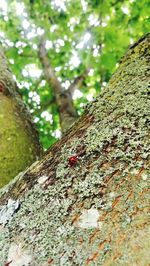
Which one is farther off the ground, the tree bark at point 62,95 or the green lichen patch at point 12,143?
the green lichen patch at point 12,143

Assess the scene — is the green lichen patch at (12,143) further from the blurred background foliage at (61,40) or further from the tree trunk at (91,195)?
the blurred background foliage at (61,40)

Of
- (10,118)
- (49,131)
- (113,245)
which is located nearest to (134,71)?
(113,245)

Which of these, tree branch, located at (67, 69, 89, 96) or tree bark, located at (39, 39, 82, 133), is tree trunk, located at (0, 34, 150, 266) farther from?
tree branch, located at (67, 69, 89, 96)

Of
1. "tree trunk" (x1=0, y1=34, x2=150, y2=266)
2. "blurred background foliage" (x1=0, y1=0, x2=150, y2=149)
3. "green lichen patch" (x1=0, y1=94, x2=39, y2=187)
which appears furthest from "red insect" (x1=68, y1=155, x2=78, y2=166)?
"blurred background foliage" (x1=0, y1=0, x2=150, y2=149)

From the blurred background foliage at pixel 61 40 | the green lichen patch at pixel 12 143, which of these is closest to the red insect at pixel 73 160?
the green lichen patch at pixel 12 143

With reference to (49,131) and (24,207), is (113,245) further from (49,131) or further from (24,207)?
(49,131)

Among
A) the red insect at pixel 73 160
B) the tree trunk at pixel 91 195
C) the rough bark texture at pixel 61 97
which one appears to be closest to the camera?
the tree trunk at pixel 91 195
